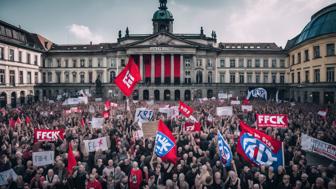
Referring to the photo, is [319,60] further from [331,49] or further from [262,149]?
[262,149]

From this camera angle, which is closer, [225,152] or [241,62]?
[225,152]

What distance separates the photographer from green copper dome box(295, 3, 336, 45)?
35594 millimetres

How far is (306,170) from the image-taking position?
8.48 meters

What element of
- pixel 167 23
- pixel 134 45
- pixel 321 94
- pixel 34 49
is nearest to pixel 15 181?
pixel 321 94

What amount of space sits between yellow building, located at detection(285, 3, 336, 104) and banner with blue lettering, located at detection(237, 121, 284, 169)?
3341 centimetres

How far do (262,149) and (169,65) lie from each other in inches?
1909

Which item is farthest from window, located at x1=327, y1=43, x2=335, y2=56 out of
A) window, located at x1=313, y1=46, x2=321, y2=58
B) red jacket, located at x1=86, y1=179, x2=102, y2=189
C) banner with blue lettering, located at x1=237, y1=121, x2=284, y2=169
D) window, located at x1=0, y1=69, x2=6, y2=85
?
window, located at x1=0, y1=69, x2=6, y2=85

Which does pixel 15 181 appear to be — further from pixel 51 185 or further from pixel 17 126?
pixel 17 126

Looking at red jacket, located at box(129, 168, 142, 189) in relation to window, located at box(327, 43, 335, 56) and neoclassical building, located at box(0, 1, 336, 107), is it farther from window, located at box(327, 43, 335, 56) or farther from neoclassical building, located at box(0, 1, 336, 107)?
neoclassical building, located at box(0, 1, 336, 107)

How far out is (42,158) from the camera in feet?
29.5

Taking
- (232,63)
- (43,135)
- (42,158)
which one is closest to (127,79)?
(43,135)

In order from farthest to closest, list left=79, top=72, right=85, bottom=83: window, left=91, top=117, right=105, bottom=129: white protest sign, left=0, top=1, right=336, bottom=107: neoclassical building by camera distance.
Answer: left=79, top=72, right=85, bottom=83: window, left=0, top=1, right=336, bottom=107: neoclassical building, left=91, top=117, right=105, bottom=129: white protest sign

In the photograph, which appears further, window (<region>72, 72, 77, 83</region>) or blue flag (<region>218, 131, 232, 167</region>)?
window (<region>72, 72, 77, 83</region>)

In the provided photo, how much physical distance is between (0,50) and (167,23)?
122 feet
